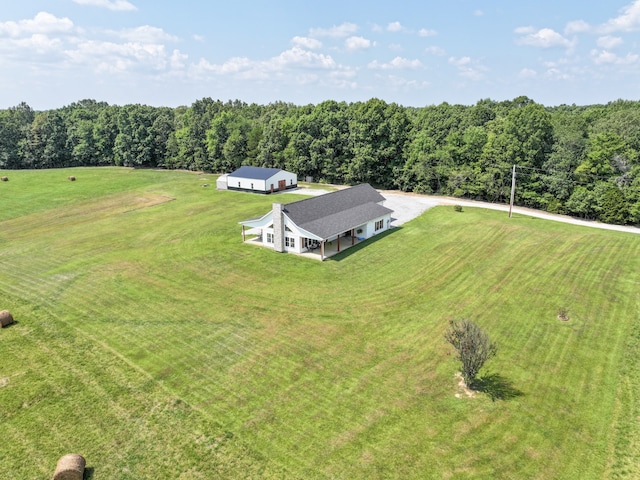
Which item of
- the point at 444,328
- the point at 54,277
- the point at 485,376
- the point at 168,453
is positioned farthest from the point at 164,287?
the point at 485,376

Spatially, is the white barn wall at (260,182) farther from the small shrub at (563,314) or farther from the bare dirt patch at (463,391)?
the bare dirt patch at (463,391)

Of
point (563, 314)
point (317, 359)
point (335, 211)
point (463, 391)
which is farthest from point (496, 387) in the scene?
point (335, 211)

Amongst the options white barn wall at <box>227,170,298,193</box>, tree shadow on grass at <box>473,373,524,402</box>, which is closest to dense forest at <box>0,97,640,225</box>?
white barn wall at <box>227,170,298,193</box>

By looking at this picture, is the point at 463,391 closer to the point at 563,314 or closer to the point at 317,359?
the point at 317,359

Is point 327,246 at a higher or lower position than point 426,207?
lower

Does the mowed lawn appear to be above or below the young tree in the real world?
below

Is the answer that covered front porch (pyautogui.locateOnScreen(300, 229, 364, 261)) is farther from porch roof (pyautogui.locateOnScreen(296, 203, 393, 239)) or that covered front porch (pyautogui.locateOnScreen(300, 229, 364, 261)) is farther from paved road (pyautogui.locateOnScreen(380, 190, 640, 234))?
paved road (pyautogui.locateOnScreen(380, 190, 640, 234))

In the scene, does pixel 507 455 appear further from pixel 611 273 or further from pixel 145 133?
pixel 145 133
